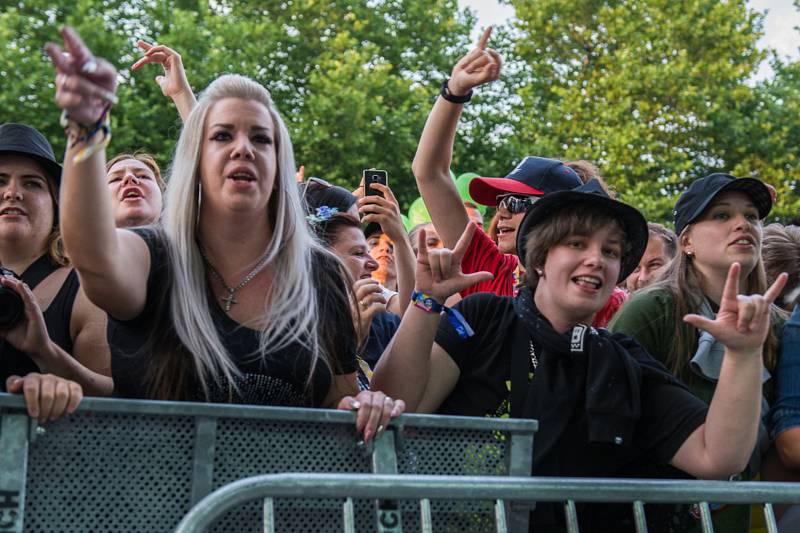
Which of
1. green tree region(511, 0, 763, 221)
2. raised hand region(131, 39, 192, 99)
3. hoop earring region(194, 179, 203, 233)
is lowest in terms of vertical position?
hoop earring region(194, 179, 203, 233)

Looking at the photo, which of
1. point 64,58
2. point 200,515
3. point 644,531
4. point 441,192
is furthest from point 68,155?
point 441,192

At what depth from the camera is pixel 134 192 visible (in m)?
4.31

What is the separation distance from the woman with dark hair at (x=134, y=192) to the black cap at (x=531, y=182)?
1347mm

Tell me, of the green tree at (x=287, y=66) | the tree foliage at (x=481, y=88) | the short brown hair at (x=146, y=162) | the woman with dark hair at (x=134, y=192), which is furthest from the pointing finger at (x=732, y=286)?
the tree foliage at (x=481, y=88)

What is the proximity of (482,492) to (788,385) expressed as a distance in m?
1.60

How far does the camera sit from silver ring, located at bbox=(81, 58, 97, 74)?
2.10 metres

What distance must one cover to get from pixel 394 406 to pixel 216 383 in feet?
1.60

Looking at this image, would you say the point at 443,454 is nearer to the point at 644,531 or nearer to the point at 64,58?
the point at 644,531

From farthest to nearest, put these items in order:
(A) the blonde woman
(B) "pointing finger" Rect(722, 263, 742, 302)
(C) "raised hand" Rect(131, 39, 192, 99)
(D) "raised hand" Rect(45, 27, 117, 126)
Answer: (C) "raised hand" Rect(131, 39, 192, 99) → (B) "pointing finger" Rect(722, 263, 742, 302) → (A) the blonde woman → (D) "raised hand" Rect(45, 27, 117, 126)

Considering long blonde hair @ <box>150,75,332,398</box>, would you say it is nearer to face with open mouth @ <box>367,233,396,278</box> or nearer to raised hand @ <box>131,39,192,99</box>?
raised hand @ <box>131,39,192,99</box>

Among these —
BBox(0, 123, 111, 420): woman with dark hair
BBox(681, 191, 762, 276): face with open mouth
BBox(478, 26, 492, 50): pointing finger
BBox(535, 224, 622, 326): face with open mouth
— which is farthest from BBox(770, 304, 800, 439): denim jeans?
BBox(0, 123, 111, 420): woman with dark hair

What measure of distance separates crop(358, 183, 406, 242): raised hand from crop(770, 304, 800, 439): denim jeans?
1.51 metres

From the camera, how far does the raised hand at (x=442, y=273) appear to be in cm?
293

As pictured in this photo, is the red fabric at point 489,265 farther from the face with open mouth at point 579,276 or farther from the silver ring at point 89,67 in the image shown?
the silver ring at point 89,67
